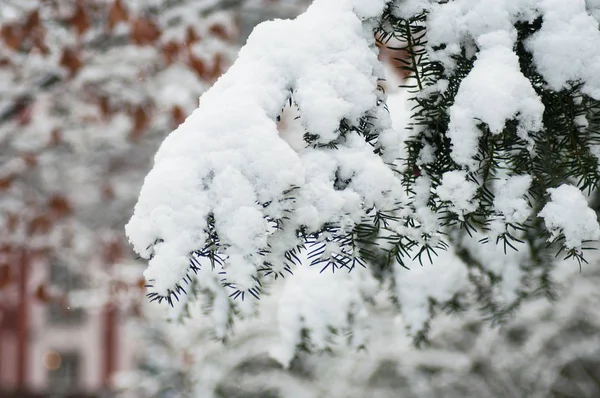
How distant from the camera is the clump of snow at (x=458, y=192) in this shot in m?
1.11

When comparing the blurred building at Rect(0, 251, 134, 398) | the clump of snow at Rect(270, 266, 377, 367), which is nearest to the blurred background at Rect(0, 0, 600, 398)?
the clump of snow at Rect(270, 266, 377, 367)

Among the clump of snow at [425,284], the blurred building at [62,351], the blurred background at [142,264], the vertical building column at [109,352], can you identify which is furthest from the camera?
the vertical building column at [109,352]

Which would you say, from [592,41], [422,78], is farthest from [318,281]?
[592,41]

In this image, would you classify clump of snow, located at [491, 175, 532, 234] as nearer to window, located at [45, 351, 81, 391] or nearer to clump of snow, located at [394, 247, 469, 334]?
clump of snow, located at [394, 247, 469, 334]

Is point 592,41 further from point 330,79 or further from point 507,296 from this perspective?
point 507,296

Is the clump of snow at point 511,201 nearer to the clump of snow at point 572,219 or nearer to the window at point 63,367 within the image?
the clump of snow at point 572,219

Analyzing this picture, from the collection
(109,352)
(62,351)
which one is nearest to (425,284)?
(109,352)

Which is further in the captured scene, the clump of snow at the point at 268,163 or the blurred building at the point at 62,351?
the blurred building at the point at 62,351

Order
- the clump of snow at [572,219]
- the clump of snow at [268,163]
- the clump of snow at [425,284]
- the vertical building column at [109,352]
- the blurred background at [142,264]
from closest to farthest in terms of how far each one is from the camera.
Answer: the clump of snow at [268,163], the clump of snow at [572,219], the clump of snow at [425,284], the blurred background at [142,264], the vertical building column at [109,352]

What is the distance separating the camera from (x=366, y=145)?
111 cm

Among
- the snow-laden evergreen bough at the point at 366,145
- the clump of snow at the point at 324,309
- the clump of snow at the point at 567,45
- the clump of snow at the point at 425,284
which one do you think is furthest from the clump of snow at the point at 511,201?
the clump of snow at the point at 324,309

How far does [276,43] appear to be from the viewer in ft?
4.01

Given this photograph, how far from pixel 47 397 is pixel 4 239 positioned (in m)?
14.3

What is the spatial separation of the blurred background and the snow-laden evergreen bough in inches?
21.1
